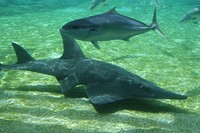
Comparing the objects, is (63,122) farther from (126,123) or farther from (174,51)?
(174,51)

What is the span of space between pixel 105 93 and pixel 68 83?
41.6 inches

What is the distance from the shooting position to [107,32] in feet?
21.0

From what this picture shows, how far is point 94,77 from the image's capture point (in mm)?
5523

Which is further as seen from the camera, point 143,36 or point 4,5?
point 4,5

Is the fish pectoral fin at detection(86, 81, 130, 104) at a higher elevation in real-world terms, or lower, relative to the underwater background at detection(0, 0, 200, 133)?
higher

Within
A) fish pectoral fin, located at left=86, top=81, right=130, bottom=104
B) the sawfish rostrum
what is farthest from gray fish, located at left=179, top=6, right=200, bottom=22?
fish pectoral fin, located at left=86, top=81, right=130, bottom=104

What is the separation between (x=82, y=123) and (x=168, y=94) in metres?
1.69

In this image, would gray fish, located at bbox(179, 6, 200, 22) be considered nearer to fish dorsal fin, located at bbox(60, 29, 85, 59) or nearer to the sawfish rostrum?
the sawfish rostrum

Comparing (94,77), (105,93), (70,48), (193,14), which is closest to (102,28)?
(70,48)

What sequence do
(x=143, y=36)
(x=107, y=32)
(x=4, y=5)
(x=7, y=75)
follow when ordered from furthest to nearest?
(x=4, y=5), (x=143, y=36), (x=7, y=75), (x=107, y=32)

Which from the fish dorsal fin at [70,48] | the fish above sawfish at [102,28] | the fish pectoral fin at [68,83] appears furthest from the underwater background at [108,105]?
the fish above sawfish at [102,28]

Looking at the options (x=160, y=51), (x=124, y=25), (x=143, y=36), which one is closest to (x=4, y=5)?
(x=143, y=36)

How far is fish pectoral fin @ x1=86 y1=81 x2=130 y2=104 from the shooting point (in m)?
4.72

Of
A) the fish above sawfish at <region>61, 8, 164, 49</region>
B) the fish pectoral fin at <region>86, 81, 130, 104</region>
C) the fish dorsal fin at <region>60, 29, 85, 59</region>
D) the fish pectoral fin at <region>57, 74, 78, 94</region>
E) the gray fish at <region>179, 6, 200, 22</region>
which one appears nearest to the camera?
the fish pectoral fin at <region>86, 81, 130, 104</region>
